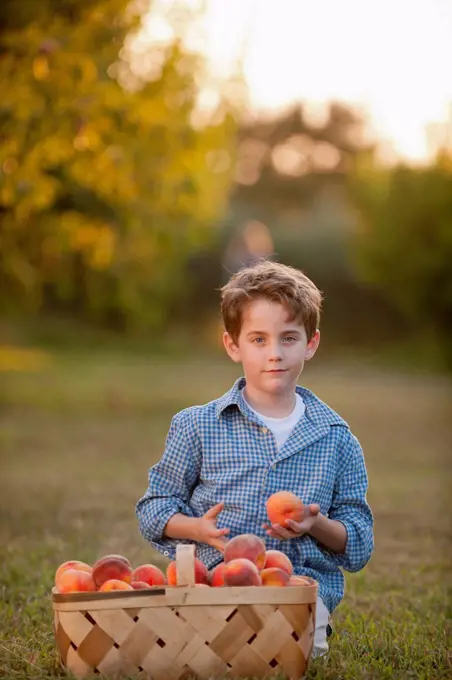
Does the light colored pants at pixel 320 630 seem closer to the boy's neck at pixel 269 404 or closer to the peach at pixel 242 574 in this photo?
the peach at pixel 242 574

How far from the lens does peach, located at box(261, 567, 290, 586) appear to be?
274 centimetres

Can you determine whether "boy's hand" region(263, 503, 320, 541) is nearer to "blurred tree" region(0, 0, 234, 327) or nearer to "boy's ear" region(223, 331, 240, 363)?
"boy's ear" region(223, 331, 240, 363)

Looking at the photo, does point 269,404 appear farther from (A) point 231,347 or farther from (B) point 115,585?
(B) point 115,585

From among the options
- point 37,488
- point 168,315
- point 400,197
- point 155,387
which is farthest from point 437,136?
point 37,488

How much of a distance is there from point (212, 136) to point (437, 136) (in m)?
12.5

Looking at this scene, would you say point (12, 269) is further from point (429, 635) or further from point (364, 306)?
point (364, 306)

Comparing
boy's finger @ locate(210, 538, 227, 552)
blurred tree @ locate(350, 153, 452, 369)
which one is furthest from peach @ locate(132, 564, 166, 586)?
blurred tree @ locate(350, 153, 452, 369)

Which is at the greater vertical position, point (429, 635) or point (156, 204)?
point (156, 204)

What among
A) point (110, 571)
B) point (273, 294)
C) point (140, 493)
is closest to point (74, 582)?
point (110, 571)

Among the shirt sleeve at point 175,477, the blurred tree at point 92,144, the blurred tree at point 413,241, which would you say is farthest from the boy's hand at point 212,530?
the blurred tree at point 413,241

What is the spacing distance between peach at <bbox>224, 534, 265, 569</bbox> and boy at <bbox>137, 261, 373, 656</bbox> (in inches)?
11.1

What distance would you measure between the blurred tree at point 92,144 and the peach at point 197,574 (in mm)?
5663

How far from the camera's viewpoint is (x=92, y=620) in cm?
268

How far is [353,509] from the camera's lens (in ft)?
10.5
